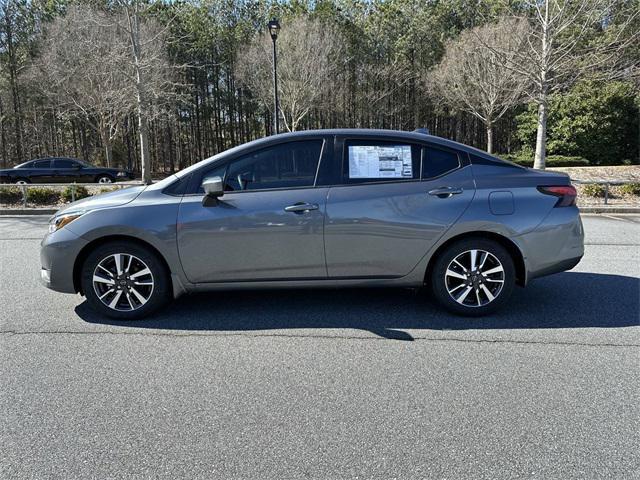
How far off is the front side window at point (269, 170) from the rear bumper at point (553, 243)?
2016 millimetres

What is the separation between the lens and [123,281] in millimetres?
4371

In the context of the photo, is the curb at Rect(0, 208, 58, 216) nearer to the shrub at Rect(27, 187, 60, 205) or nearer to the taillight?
the shrub at Rect(27, 187, 60, 205)

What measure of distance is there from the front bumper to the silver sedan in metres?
0.01

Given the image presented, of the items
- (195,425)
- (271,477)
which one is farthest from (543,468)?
(195,425)

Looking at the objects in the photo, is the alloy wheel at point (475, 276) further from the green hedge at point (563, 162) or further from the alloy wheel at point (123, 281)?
the green hedge at point (563, 162)

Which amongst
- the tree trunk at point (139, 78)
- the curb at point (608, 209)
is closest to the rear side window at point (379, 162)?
the curb at point (608, 209)

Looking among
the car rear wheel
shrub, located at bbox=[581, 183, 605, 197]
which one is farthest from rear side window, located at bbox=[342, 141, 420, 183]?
the car rear wheel

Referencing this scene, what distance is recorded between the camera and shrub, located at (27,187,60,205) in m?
13.8

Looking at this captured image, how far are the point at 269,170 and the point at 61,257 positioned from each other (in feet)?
6.72

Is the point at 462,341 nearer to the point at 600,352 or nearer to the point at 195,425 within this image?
the point at 600,352

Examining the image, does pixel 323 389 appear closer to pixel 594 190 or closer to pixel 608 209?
pixel 608 209

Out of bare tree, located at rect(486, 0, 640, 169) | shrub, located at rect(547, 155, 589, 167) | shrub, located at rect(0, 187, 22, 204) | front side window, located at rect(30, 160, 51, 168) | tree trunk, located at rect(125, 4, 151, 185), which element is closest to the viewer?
shrub, located at rect(0, 187, 22, 204)

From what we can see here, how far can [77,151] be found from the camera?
36094 mm

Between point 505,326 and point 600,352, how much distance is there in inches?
30.0
